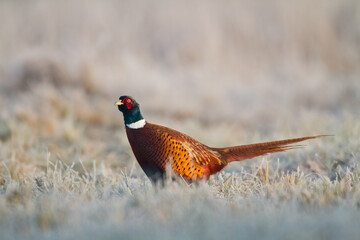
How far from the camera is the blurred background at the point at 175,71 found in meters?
6.35

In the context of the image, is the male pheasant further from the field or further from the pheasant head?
the field

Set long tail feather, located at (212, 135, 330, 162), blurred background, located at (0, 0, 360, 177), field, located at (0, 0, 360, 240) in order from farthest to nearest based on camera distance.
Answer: blurred background, located at (0, 0, 360, 177) < long tail feather, located at (212, 135, 330, 162) < field, located at (0, 0, 360, 240)

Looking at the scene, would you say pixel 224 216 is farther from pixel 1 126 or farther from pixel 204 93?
pixel 204 93

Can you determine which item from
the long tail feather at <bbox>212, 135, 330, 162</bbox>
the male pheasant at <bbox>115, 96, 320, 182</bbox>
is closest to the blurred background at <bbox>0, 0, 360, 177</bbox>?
the long tail feather at <bbox>212, 135, 330, 162</bbox>

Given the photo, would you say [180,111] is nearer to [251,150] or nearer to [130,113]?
[251,150]

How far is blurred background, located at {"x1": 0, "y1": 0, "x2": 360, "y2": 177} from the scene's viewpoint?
635 centimetres

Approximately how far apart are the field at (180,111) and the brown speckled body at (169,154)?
17 cm

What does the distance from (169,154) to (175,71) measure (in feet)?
25.2

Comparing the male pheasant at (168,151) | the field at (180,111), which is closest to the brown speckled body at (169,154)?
the male pheasant at (168,151)

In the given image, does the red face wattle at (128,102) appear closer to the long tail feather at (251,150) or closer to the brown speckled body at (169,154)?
the brown speckled body at (169,154)

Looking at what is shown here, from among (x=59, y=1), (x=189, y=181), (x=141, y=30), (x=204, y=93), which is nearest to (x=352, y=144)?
(x=189, y=181)

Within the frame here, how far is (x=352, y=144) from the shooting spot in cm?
449

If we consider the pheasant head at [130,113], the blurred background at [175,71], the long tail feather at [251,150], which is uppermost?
the blurred background at [175,71]

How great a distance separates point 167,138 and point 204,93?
617 cm
